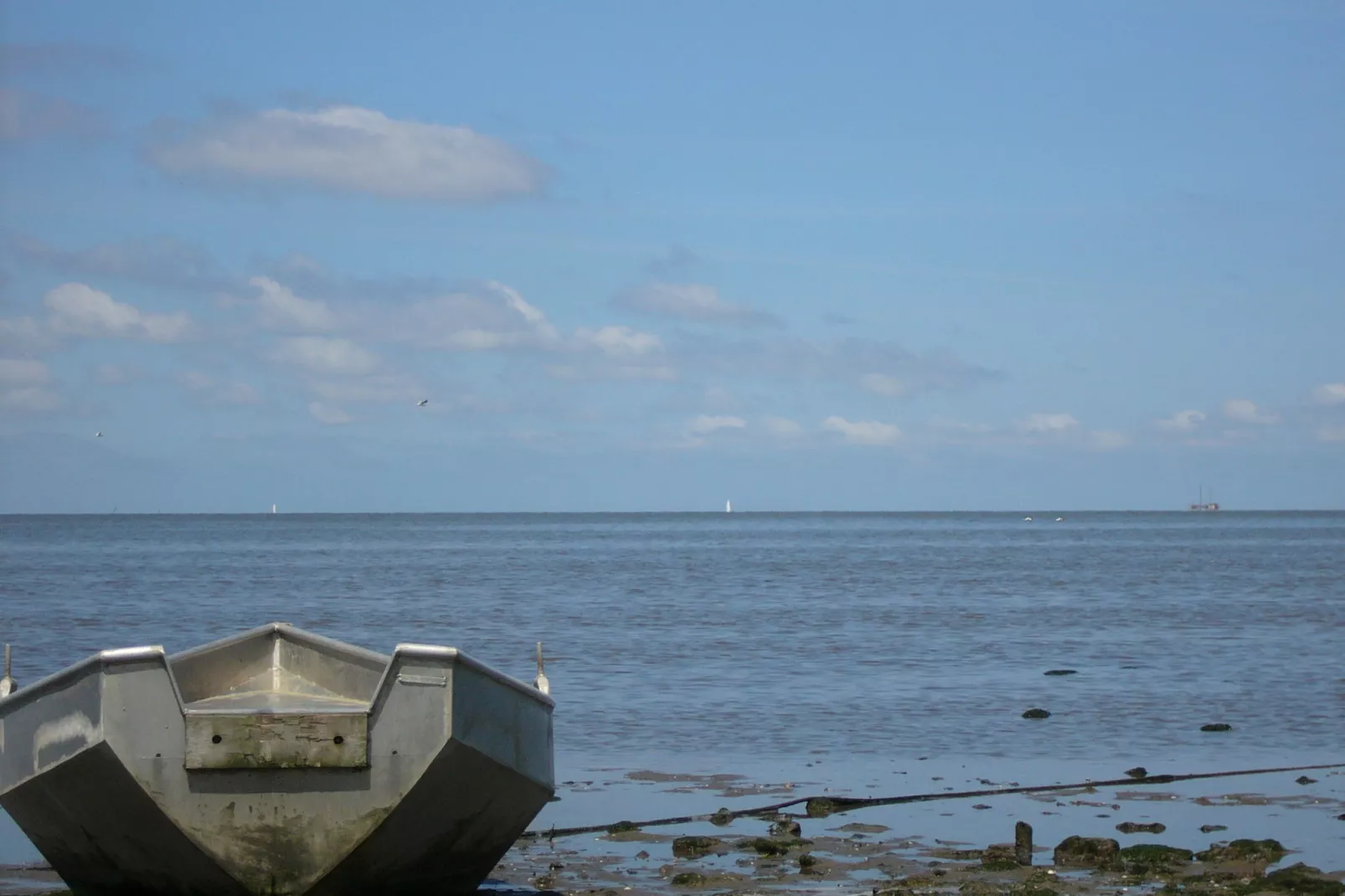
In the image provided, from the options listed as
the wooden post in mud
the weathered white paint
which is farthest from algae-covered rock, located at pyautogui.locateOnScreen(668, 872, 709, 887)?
the weathered white paint

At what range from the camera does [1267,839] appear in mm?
14453

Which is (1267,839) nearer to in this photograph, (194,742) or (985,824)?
(985,824)

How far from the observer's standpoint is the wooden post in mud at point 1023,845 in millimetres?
13711

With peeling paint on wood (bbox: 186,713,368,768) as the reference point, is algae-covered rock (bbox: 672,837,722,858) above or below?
below

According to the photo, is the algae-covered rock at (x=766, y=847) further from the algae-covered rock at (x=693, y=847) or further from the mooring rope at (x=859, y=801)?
the mooring rope at (x=859, y=801)

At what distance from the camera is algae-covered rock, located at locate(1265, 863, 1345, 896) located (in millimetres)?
12156

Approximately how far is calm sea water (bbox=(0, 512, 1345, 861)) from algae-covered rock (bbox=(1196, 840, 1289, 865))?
5.92 m

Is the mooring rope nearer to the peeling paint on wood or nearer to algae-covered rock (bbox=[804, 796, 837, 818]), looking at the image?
algae-covered rock (bbox=[804, 796, 837, 818])

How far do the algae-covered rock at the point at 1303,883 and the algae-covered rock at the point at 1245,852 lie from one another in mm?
783

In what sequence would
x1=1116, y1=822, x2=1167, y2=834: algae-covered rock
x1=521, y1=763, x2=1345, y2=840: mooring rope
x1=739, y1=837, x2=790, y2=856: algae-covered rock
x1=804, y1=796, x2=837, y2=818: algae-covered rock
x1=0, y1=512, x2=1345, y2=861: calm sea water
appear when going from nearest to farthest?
x1=739, y1=837, x2=790, y2=856: algae-covered rock < x1=1116, y1=822, x2=1167, y2=834: algae-covered rock < x1=521, y1=763, x2=1345, y2=840: mooring rope < x1=804, y1=796, x2=837, y2=818: algae-covered rock < x1=0, y1=512, x2=1345, y2=861: calm sea water

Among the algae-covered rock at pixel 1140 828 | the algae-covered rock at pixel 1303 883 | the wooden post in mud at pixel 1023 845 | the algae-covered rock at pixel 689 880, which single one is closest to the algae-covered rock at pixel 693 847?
the algae-covered rock at pixel 689 880

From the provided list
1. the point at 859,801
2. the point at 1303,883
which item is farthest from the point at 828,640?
the point at 1303,883

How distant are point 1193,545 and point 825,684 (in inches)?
4574

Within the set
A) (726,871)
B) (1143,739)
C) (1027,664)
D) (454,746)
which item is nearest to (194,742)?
(454,746)
